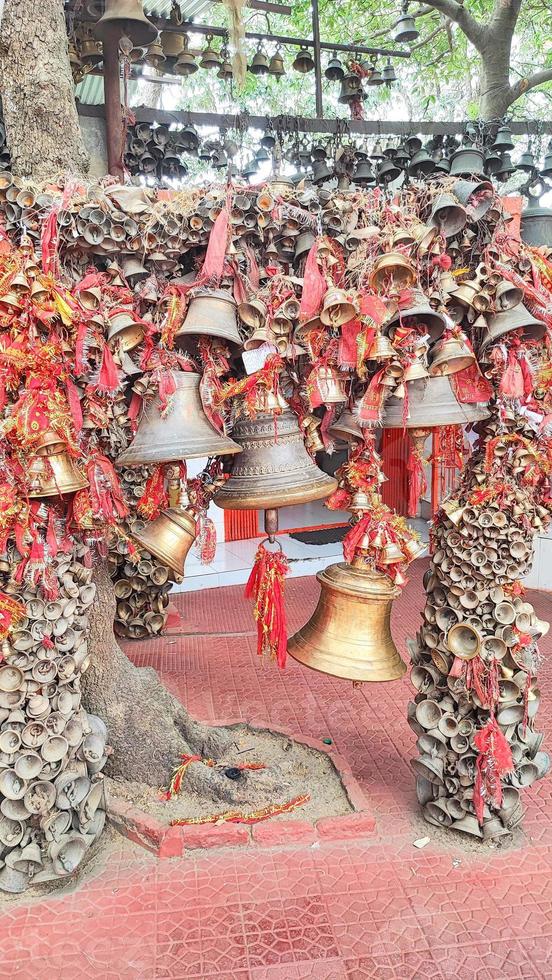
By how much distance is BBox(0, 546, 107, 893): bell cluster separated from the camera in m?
3.08

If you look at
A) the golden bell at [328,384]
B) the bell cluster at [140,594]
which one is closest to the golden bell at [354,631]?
the golden bell at [328,384]

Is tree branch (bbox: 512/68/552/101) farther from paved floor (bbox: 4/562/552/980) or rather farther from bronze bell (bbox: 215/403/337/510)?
paved floor (bbox: 4/562/552/980)

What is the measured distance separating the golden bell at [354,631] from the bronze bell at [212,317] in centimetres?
131

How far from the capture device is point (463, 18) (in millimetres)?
9305

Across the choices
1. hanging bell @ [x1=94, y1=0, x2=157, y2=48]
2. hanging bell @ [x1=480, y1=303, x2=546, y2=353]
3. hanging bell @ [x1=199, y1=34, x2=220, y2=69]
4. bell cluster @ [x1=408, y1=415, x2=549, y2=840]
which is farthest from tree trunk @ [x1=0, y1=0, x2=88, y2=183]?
hanging bell @ [x1=199, y1=34, x2=220, y2=69]

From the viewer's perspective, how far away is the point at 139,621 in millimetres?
7016

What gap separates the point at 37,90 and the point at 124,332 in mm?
2098

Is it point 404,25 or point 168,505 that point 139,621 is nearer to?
point 168,505

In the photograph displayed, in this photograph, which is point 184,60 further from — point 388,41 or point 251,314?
point 251,314

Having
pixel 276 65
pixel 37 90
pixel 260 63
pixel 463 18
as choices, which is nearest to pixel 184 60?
pixel 260 63

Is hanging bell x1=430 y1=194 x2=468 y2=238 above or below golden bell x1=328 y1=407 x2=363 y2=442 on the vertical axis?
above

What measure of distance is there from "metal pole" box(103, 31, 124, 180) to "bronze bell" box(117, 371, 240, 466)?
15.3 ft

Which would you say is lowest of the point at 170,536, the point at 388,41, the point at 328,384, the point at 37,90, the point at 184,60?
the point at 170,536

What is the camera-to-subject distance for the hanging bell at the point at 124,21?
5152 millimetres
